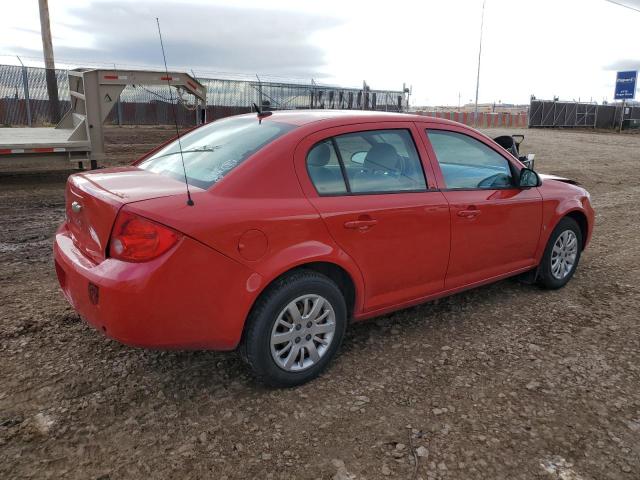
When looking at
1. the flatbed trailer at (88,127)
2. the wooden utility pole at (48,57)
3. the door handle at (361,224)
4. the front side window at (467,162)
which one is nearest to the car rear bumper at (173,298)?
the door handle at (361,224)

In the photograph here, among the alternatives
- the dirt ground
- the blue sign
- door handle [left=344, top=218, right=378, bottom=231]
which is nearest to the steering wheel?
the dirt ground

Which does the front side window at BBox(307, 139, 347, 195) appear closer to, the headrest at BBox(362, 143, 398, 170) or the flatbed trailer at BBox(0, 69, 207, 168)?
the headrest at BBox(362, 143, 398, 170)

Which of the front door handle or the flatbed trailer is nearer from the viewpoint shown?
the front door handle

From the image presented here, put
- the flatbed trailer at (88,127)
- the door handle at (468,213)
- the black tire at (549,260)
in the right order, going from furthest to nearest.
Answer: the flatbed trailer at (88,127) < the black tire at (549,260) < the door handle at (468,213)

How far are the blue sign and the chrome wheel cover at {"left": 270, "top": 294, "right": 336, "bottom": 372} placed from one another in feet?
144

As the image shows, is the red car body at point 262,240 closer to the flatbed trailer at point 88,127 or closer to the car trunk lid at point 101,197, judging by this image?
the car trunk lid at point 101,197

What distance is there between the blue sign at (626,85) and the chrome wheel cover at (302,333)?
4375 centimetres

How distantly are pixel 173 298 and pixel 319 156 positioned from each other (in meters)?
1.24

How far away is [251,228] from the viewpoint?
9.21 feet

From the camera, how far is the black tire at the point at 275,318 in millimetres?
2908

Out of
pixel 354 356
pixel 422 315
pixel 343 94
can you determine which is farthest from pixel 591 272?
pixel 343 94

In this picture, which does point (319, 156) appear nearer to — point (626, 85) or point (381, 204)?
point (381, 204)

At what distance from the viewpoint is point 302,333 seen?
311cm

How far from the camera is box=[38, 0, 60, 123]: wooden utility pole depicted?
57.6 ft
